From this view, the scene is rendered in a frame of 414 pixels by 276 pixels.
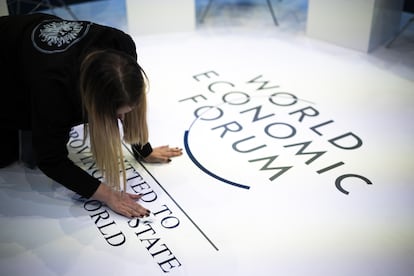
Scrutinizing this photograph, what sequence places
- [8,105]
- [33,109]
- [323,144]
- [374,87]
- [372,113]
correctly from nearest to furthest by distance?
1. [33,109]
2. [8,105]
3. [323,144]
4. [372,113]
5. [374,87]

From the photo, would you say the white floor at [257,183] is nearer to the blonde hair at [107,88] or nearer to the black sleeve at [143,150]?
the black sleeve at [143,150]

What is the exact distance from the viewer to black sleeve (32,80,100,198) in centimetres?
191

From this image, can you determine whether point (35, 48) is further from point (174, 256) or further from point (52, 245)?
point (174, 256)

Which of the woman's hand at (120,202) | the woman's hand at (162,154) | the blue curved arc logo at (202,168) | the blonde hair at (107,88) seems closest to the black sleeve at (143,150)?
the woman's hand at (162,154)

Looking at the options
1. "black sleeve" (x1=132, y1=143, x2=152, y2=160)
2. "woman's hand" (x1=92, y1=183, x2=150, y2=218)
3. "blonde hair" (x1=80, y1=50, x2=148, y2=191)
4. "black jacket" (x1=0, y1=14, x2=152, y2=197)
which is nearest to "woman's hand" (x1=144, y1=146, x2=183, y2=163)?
"black sleeve" (x1=132, y1=143, x2=152, y2=160)

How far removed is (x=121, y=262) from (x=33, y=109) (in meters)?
0.71

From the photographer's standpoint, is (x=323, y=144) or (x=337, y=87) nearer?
(x=323, y=144)

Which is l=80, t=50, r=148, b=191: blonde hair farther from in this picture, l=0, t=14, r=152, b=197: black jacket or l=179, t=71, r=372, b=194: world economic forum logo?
l=179, t=71, r=372, b=194: world economic forum logo

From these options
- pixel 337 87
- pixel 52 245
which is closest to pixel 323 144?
pixel 337 87

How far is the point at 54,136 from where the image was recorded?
6.47ft

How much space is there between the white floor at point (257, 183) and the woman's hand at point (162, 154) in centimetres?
4

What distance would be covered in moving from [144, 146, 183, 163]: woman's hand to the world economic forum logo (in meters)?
0.07

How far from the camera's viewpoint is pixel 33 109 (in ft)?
6.44

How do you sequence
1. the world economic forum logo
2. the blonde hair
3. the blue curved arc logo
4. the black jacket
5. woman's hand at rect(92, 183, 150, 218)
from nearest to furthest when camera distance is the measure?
the blonde hair < the black jacket < woman's hand at rect(92, 183, 150, 218) < the blue curved arc logo < the world economic forum logo
